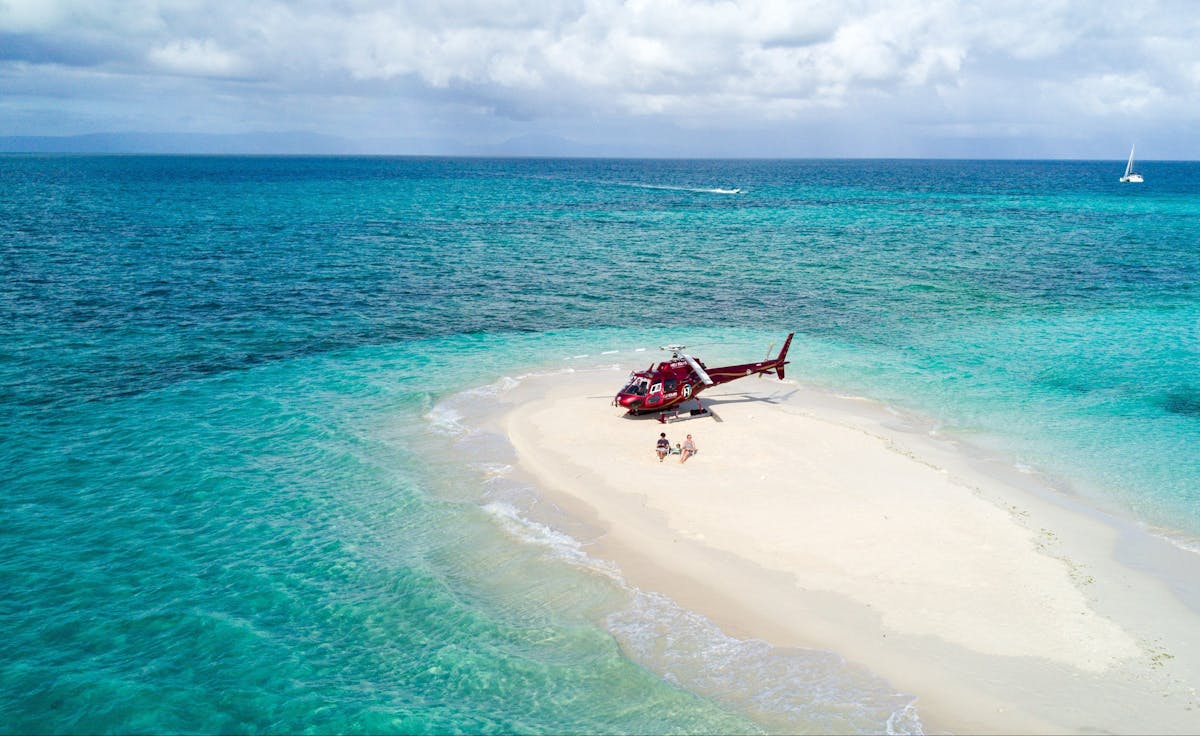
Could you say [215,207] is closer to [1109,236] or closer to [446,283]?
[446,283]

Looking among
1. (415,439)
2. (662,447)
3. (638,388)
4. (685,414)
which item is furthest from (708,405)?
(415,439)

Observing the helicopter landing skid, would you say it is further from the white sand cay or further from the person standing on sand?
the person standing on sand

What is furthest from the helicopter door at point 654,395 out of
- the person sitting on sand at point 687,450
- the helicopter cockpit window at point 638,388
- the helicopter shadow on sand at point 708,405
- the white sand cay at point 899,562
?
the person sitting on sand at point 687,450

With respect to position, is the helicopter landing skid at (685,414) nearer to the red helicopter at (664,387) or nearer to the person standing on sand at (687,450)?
the red helicopter at (664,387)

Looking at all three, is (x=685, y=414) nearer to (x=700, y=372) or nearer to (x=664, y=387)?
(x=664, y=387)

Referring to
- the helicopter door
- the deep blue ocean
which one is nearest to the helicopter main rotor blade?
the helicopter door
